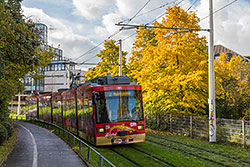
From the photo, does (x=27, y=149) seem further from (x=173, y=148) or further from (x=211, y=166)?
(x=211, y=166)

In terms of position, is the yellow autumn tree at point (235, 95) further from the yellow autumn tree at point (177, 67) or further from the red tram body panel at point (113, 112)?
the red tram body panel at point (113, 112)

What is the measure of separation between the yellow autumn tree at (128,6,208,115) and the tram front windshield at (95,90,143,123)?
500 cm

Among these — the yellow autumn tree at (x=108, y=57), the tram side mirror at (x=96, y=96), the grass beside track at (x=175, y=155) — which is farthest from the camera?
the yellow autumn tree at (x=108, y=57)

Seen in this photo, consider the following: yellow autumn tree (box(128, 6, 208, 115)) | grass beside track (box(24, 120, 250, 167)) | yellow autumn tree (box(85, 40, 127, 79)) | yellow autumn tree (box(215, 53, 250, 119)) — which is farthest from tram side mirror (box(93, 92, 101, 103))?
yellow autumn tree (box(85, 40, 127, 79))

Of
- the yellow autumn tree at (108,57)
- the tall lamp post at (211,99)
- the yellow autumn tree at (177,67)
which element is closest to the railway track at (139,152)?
the tall lamp post at (211,99)

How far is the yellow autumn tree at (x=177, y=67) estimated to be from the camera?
64.4ft

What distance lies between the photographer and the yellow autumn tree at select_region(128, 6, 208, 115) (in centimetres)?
1964

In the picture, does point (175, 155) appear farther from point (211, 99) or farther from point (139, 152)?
point (211, 99)

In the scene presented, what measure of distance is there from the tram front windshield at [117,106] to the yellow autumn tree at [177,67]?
4997 mm

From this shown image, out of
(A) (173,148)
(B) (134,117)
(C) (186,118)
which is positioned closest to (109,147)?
(B) (134,117)

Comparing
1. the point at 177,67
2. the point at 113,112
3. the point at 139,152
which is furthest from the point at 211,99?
the point at 113,112

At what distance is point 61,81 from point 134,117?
3426 inches

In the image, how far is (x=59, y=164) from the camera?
11.0m

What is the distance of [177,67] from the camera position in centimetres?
2095
